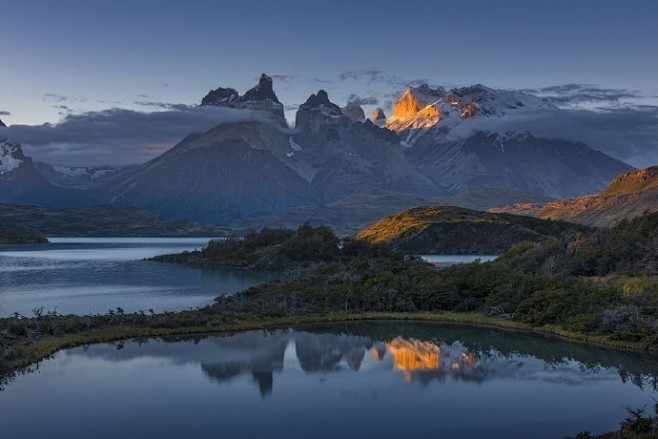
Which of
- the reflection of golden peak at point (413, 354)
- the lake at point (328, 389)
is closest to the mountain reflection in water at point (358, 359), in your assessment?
the reflection of golden peak at point (413, 354)

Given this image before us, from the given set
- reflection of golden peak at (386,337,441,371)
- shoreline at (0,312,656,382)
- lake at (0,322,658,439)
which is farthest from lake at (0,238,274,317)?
reflection of golden peak at (386,337,441,371)

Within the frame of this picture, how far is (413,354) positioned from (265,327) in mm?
27435

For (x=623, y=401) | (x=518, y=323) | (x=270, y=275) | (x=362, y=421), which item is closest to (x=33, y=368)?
(x=362, y=421)

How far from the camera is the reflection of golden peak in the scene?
245 feet

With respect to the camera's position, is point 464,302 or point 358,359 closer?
point 358,359

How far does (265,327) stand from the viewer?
101m

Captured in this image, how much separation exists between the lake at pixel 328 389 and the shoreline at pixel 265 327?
263 cm

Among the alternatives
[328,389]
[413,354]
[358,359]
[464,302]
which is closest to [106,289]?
[464,302]

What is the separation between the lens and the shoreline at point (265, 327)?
77419mm

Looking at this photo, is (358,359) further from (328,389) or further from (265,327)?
(265,327)

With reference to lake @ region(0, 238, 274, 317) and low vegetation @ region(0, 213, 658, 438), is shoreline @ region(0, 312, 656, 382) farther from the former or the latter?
lake @ region(0, 238, 274, 317)

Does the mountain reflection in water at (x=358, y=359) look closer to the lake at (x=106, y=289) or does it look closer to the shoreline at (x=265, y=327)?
the shoreline at (x=265, y=327)

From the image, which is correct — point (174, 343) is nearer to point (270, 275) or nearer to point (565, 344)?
point (565, 344)

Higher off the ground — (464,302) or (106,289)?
(464,302)
